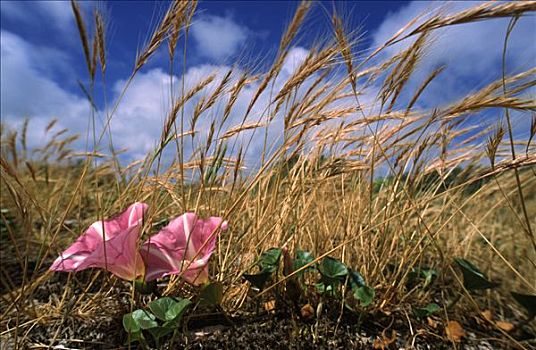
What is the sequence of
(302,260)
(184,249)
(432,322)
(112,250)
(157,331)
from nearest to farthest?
1. (157,331)
2. (112,250)
3. (184,249)
4. (302,260)
5. (432,322)

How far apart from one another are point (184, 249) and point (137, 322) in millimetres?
266

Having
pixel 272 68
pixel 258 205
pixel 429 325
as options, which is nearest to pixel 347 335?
pixel 429 325

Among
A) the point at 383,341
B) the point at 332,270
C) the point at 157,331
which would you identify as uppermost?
the point at 332,270

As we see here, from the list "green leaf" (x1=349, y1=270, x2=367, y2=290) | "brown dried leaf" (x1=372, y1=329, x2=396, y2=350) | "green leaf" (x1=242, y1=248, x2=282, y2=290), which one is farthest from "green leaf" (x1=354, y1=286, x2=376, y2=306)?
"green leaf" (x1=242, y1=248, x2=282, y2=290)

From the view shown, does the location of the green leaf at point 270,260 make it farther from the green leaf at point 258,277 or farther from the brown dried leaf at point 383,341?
the brown dried leaf at point 383,341

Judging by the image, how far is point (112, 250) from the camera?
1.16m

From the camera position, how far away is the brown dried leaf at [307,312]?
144cm

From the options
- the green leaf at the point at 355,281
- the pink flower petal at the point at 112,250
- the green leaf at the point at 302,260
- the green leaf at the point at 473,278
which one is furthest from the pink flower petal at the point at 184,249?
the green leaf at the point at 473,278

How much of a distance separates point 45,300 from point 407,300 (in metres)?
1.50

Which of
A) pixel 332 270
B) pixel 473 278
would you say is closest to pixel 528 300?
pixel 473 278

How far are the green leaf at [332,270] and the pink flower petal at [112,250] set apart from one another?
1.75 ft

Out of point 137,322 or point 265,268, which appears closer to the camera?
point 137,322

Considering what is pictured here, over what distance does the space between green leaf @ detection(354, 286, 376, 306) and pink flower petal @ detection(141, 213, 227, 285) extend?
0.47m

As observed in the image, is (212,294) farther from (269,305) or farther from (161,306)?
(269,305)
